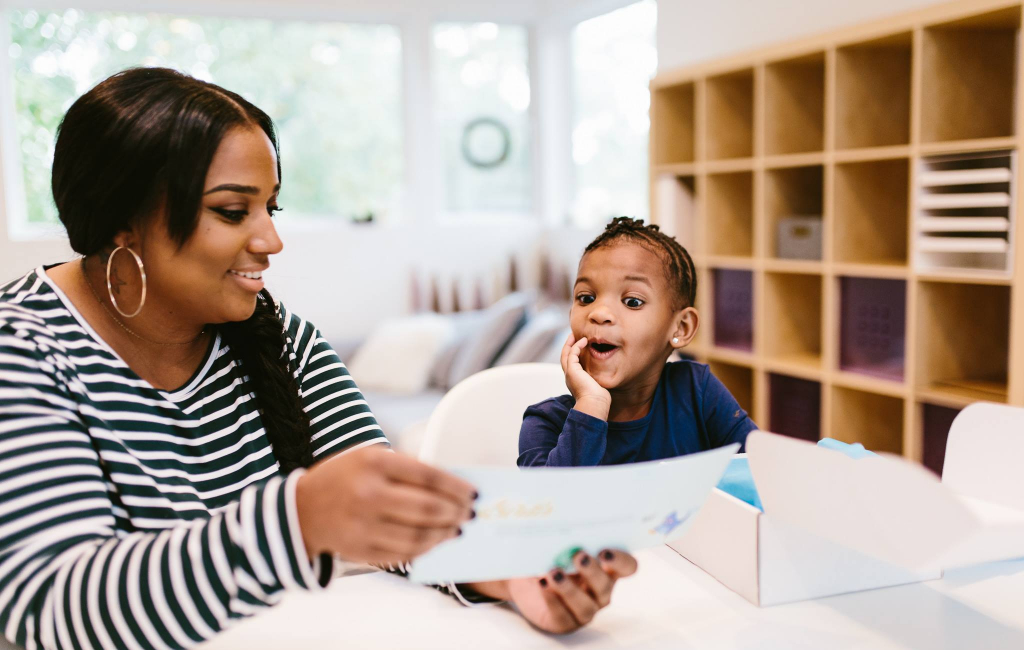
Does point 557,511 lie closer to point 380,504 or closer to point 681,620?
point 380,504

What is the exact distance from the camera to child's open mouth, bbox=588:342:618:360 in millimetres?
1221

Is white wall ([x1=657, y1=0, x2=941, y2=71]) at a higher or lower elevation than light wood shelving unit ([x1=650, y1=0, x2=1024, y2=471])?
higher

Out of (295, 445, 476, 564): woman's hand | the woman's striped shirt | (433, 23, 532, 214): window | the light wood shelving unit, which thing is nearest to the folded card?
(295, 445, 476, 564): woman's hand

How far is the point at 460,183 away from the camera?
480 cm

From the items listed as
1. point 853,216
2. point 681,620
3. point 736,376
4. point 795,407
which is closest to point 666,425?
point 681,620

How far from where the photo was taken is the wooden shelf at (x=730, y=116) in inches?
114

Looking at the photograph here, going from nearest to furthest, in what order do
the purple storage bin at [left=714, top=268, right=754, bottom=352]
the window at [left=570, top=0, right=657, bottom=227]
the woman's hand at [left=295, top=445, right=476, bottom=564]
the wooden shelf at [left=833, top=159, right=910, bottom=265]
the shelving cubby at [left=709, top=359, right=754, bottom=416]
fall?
the woman's hand at [left=295, top=445, right=476, bottom=564] → the wooden shelf at [left=833, top=159, right=910, bottom=265] → the purple storage bin at [left=714, top=268, right=754, bottom=352] → the shelving cubby at [left=709, top=359, right=754, bottom=416] → the window at [left=570, top=0, right=657, bottom=227]

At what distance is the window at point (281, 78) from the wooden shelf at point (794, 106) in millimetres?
2460

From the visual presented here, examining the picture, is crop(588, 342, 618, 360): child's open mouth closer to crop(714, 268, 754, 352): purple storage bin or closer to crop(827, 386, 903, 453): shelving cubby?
crop(827, 386, 903, 453): shelving cubby

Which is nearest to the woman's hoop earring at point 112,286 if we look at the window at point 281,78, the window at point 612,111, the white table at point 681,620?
the white table at point 681,620

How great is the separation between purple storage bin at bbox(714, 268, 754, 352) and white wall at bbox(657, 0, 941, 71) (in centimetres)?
80

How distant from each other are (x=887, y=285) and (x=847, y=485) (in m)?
1.75

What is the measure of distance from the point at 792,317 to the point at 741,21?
3.55 ft

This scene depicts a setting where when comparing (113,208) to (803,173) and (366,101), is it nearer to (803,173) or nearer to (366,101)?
(803,173)
